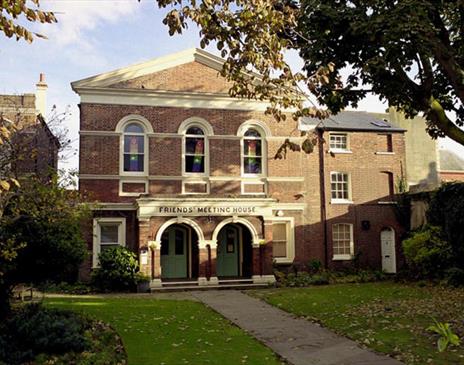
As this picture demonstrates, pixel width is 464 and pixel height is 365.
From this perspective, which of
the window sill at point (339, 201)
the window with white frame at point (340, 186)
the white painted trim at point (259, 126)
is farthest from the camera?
the window with white frame at point (340, 186)

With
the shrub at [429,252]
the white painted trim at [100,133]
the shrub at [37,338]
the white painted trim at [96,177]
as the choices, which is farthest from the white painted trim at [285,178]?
the shrub at [37,338]

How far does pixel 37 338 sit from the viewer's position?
954 centimetres

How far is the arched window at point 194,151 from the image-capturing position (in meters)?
23.4

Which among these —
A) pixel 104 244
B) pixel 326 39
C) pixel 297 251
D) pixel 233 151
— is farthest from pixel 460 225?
pixel 104 244

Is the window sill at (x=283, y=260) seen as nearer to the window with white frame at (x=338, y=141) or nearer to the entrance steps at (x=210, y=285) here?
the entrance steps at (x=210, y=285)

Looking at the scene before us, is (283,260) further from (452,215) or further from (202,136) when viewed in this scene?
(452,215)

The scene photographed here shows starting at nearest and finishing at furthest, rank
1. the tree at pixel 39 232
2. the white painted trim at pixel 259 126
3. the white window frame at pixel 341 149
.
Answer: the tree at pixel 39 232 < the white painted trim at pixel 259 126 < the white window frame at pixel 341 149

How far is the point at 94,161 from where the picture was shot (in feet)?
72.8

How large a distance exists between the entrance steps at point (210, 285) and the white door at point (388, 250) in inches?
312

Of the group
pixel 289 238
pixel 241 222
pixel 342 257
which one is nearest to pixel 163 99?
pixel 241 222

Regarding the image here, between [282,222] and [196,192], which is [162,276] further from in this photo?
[282,222]

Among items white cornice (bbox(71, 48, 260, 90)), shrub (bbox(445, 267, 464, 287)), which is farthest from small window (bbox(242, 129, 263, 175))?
shrub (bbox(445, 267, 464, 287))

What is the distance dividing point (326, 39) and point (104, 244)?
14436 mm

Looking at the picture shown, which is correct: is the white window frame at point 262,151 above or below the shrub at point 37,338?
above
